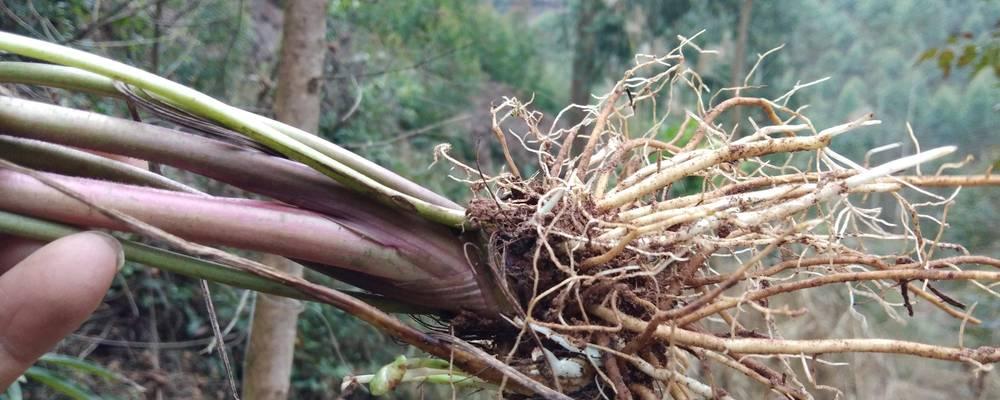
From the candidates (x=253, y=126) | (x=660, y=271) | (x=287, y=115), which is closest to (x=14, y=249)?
(x=253, y=126)

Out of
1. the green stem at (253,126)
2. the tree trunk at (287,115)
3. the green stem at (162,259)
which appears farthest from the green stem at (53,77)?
the tree trunk at (287,115)

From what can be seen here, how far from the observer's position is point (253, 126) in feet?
1.89

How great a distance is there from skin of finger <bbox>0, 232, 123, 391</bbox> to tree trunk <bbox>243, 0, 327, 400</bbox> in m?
0.87

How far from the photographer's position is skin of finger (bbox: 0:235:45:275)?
586 mm

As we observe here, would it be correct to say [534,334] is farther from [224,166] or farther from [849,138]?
[849,138]

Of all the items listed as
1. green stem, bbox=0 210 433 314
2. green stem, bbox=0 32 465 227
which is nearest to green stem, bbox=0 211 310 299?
green stem, bbox=0 210 433 314

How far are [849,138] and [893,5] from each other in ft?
6.10

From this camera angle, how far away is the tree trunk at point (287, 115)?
4.77 feet

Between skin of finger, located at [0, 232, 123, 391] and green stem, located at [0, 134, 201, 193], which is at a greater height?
green stem, located at [0, 134, 201, 193]

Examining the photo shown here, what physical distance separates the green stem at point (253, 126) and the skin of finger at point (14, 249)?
17 cm

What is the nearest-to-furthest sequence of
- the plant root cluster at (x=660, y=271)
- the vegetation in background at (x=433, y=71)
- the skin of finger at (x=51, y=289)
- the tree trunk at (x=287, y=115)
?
the skin of finger at (x=51, y=289), the plant root cluster at (x=660, y=271), the tree trunk at (x=287, y=115), the vegetation in background at (x=433, y=71)

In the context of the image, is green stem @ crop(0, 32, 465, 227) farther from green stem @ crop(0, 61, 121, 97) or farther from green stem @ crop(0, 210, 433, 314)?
green stem @ crop(0, 210, 433, 314)

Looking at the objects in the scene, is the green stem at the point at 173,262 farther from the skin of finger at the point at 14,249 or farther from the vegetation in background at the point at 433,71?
the vegetation in background at the point at 433,71

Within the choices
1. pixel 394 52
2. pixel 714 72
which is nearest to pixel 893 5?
pixel 714 72
